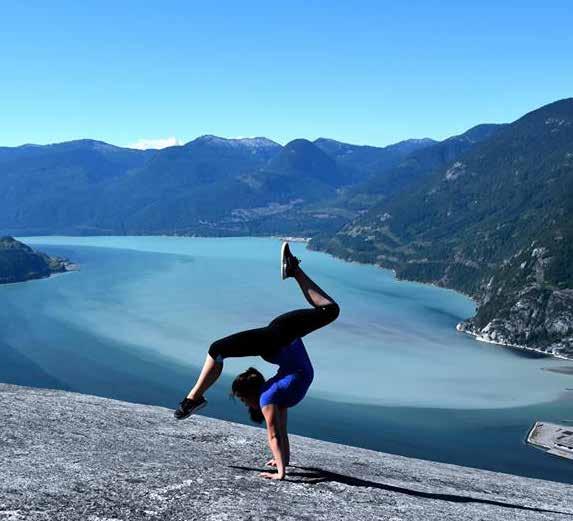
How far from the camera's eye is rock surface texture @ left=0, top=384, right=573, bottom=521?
8.19 m

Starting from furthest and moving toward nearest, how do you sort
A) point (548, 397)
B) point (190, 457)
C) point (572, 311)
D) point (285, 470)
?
point (572, 311), point (548, 397), point (190, 457), point (285, 470)

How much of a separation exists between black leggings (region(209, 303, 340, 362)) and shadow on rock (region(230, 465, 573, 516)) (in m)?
1.94

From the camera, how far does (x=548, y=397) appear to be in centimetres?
10431

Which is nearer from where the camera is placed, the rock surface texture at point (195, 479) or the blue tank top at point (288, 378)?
the rock surface texture at point (195, 479)

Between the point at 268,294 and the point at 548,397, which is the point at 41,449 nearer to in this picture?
the point at 548,397

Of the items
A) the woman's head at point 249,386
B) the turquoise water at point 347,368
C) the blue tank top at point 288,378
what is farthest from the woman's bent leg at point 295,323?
the turquoise water at point 347,368

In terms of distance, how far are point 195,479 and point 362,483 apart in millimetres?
2604

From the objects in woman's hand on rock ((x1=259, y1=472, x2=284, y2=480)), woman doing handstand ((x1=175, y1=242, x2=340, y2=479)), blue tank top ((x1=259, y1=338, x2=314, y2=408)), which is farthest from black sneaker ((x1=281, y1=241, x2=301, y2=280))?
woman's hand on rock ((x1=259, y1=472, x2=284, y2=480))

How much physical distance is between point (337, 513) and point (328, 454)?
4582mm

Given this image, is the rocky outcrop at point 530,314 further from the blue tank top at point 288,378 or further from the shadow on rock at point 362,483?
the blue tank top at point 288,378

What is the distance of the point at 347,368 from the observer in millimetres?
113688

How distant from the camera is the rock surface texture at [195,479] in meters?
8.19

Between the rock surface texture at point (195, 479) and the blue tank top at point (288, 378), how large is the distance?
114 cm

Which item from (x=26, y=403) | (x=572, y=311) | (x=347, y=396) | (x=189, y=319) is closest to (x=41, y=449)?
(x=26, y=403)
